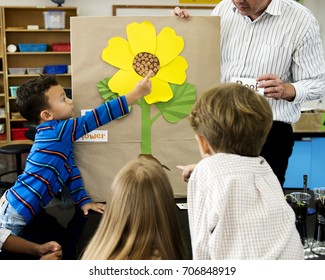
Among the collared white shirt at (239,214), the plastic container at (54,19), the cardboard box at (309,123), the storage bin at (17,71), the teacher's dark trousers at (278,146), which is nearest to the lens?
the collared white shirt at (239,214)

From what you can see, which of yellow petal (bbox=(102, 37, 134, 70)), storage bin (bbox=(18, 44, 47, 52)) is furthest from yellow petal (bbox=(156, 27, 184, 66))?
storage bin (bbox=(18, 44, 47, 52))

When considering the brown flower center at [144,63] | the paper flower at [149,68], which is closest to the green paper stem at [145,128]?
the paper flower at [149,68]

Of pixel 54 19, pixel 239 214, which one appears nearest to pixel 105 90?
pixel 239 214

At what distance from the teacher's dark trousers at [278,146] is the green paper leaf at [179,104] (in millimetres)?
379

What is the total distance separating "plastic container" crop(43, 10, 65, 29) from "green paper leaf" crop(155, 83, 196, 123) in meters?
4.02

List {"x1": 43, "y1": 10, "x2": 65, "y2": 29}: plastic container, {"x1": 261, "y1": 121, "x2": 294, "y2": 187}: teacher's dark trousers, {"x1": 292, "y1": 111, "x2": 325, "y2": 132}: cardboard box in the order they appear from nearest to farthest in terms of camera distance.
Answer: {"x1": 261, "y1": 121, "x2": 294, "y2": 187}: teacher's dark trousers → {"x1": 292, "y1": 111, "x2": 325, "y2": 132}: cardboard box → {"x1": 43, "y1": 10, "x2": 65, "y2": 29}: plastic container

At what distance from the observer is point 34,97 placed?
1.50 meters

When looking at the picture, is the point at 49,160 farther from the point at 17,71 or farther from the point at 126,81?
the point at 17,71

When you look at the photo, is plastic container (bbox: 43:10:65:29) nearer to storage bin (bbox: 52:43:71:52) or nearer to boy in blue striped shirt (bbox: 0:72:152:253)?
storage bin (bbox: 52:43:71:52)

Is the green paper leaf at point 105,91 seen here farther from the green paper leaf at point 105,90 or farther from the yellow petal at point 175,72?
the yellow petal at point 175,72

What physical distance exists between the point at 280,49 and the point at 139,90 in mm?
579

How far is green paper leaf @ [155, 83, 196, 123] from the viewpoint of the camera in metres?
1.49

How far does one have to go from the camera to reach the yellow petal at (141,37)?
1.45m

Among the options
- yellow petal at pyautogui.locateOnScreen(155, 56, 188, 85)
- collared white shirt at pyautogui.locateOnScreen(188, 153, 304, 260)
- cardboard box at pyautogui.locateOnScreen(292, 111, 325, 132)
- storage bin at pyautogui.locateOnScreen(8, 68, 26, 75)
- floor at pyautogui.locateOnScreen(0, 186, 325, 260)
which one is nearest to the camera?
collared white shirt at pyautogui.locateOnScreen(188, 153, 304, 260)
